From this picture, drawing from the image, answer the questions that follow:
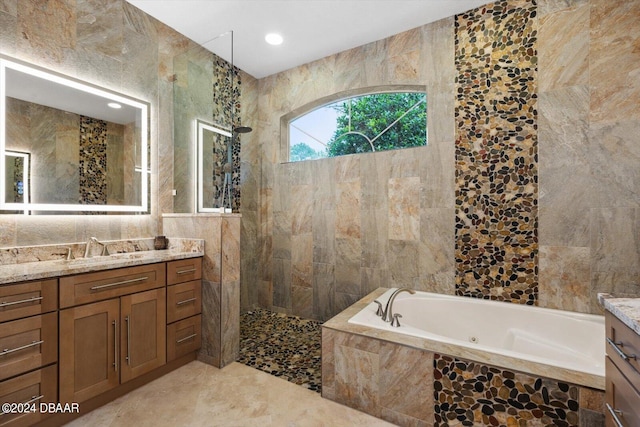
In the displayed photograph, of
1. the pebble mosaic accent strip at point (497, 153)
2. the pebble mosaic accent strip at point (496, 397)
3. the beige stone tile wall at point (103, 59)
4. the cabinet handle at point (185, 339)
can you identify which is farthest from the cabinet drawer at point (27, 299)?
the pebble mosaic accent strip at point (497, 153)

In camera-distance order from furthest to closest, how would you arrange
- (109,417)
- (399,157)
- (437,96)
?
(399,157) < (437,96) < (109,417)

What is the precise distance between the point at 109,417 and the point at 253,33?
10.6 feet

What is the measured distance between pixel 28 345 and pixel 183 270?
0.91 metres

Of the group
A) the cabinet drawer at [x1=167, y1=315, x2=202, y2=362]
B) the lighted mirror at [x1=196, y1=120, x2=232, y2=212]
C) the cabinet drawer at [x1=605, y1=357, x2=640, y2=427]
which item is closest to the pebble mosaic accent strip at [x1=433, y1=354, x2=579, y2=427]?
the cabinet drawer at [x1=605, y1=357, x2=640, y2=427]

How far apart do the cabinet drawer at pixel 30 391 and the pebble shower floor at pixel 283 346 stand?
47.6 inches

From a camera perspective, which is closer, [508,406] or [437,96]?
[508,406]

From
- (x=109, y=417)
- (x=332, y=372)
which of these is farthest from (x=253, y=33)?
(x=109, y=417)

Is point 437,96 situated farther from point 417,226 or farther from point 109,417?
point 109,417

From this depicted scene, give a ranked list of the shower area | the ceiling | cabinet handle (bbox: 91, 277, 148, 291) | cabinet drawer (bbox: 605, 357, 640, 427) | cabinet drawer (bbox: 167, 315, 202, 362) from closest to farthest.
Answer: cabinet drawer (bbox: 605, 357, 640, 427), cabinet handle (bbox: 91, 277, 148, 291), cabinet drawer (bbox: 167, 315, 202, 362), the ceiling, the shower area

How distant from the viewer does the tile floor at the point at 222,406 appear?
1692 millimetres

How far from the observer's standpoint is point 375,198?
2.92 metres

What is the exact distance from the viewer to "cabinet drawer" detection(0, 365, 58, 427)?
1.39m

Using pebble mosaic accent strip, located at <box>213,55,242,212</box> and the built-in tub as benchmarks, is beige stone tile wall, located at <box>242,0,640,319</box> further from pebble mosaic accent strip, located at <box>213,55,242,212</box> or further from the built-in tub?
pebble mosaic accent strip, located at <box>213,55,242,212</box>

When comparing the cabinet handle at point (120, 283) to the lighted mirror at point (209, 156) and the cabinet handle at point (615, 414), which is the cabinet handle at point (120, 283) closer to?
the lighted mirror at point (209, 156)
